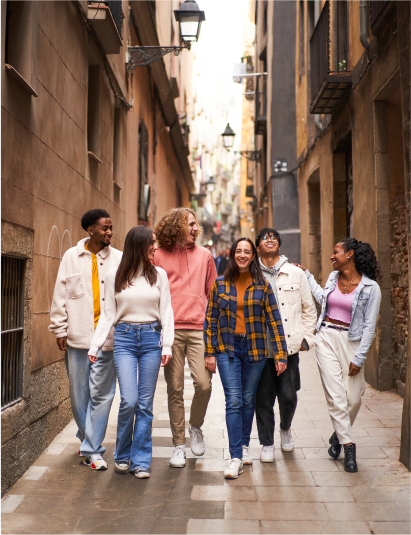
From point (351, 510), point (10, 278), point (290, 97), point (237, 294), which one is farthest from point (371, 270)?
point (290, 97)

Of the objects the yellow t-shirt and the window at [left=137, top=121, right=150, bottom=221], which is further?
the window at [left=137, top=121, right=150, bottom=221]

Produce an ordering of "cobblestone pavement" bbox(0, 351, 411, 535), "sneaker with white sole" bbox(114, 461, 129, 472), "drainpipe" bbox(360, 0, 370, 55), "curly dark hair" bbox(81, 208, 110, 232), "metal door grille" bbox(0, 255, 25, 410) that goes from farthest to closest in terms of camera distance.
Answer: "drainpipe" bbox(360, 0, 370, 55) < "curly dark hair" bbox(81, 208, 110, 232) < "sneaker with white sole" bbox(114, 461, 129, 472) < "metal door grille" bbox(0, 255, 25, 410) < "cobblestone pavement" bbox(0, 351, 411, 535)

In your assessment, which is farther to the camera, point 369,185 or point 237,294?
point 369,185

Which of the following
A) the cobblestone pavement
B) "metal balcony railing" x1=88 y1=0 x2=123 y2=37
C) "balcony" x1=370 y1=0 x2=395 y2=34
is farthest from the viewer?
"metal balcony railing" x1=88 y1=0 x2=123 y2=37

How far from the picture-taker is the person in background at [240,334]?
4.67 metres

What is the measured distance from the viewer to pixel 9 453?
4.41 metres

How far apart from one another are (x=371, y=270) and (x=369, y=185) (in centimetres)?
360

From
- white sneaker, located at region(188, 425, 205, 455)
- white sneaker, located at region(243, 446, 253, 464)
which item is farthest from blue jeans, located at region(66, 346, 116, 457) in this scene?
white sneaker, located at region(243, 446, 253, 464)

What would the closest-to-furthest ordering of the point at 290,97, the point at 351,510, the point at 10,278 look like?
the point at 351,510 < the point at 10,278 < the point at 290,97

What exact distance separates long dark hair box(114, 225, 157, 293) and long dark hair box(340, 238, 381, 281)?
163 cm

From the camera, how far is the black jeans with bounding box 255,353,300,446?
5023 mm

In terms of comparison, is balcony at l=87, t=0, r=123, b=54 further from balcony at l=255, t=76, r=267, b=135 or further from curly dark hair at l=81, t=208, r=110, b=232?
balcony at l=255, t=76, r=267, b=135

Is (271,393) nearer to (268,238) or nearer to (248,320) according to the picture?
(248,320)

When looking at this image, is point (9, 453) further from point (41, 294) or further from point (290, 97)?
point (290, 97)
